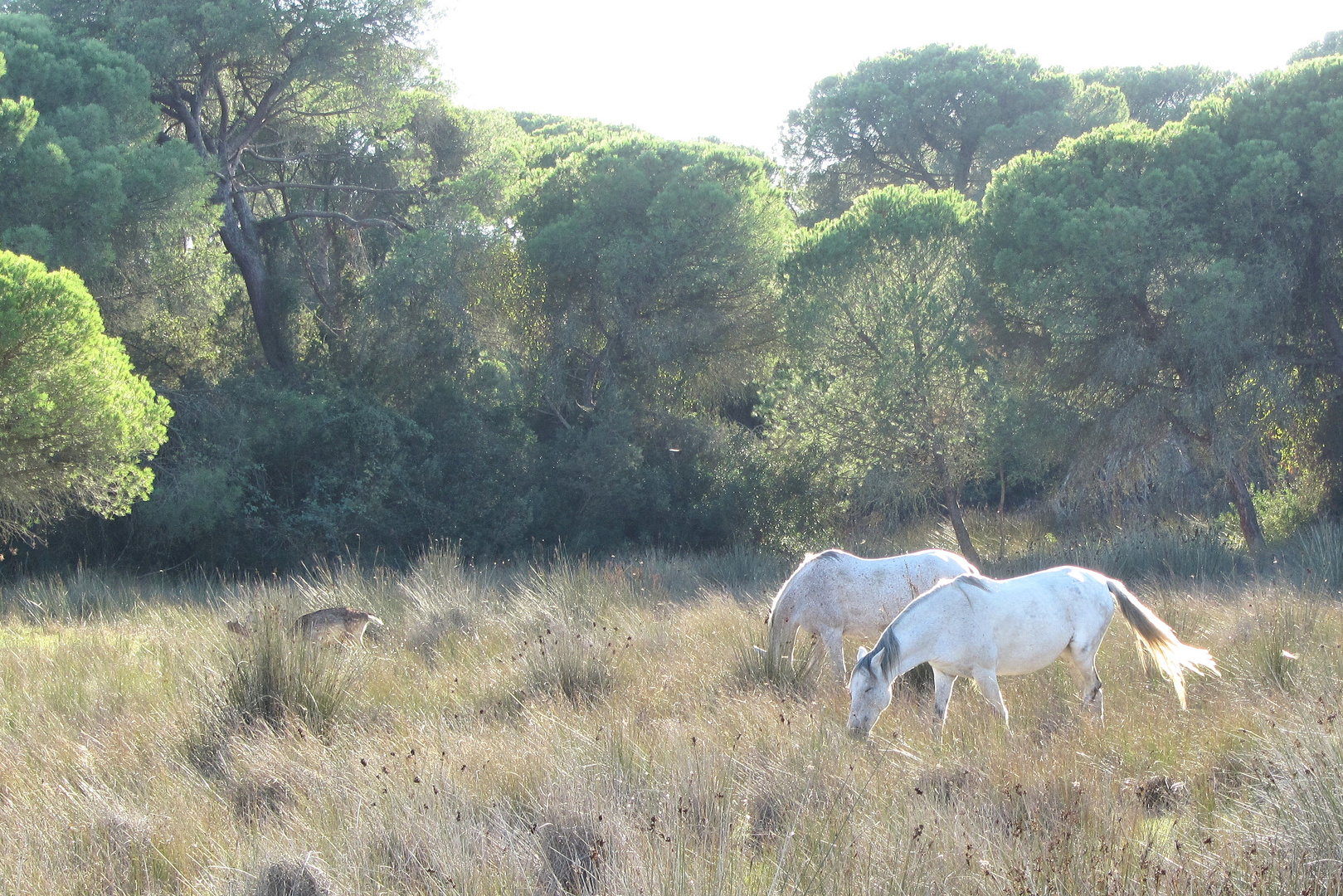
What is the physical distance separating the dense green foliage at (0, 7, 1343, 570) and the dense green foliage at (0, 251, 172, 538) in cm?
279

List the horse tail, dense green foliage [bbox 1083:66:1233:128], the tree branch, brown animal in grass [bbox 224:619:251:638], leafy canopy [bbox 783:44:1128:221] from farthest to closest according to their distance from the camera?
dense green foliage [bbox 1083:66:1233:128] < leafy canopy [bbox 783:44:1128:221] < the tree branch < brown animal in grass [bbox 224:619:251:638] < the horse tail

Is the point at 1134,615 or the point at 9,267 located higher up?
the point at 9,267

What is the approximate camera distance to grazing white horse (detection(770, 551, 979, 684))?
22.0 feet

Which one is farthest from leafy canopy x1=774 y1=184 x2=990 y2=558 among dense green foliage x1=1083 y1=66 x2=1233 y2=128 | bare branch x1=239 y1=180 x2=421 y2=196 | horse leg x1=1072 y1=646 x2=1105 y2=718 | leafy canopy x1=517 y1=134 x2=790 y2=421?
dense green foliage x1=1083 y1=66 x2=1233 y2=128

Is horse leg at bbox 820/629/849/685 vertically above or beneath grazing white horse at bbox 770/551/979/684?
beneath

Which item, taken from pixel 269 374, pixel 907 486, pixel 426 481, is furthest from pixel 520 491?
pixel 907 486

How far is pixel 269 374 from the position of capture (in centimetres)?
1664

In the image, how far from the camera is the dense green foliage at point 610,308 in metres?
13.9

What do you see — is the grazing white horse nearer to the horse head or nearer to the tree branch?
the horse head

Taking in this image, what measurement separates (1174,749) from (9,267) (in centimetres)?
918

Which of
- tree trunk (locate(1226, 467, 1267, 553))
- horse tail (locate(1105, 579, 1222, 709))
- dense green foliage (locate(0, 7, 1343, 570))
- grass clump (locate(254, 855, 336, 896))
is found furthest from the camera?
tree trunk (locate(1226, 467, 1267, 553))

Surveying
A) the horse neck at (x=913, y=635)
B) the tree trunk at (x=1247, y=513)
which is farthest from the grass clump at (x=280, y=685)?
the tree trunk at (x=1247, y=513)

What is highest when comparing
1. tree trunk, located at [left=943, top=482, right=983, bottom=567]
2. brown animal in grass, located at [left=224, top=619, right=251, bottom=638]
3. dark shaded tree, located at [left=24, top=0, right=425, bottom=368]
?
dark shaded tree, located at [left=24, top=0, right=425, bottom=368]

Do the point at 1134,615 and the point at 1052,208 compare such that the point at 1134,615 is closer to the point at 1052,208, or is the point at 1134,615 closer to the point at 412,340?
the point at 1052,208
